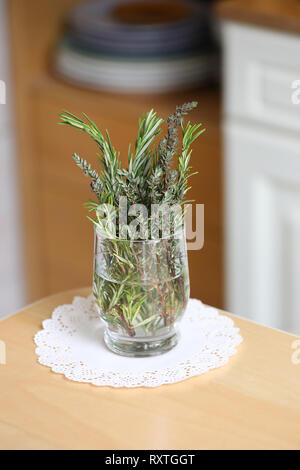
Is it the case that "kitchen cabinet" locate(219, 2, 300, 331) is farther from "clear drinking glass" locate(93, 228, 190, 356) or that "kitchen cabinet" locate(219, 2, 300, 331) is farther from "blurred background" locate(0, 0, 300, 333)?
"clear drinking glass" locate(93, 228, 190, 356)

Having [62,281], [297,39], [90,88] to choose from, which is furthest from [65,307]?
[62,281]

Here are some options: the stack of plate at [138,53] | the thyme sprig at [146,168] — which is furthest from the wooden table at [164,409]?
the stack of plate at [138,53]

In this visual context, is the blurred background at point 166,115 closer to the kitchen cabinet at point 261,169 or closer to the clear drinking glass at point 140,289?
the kitchen cabinet at point 261,169

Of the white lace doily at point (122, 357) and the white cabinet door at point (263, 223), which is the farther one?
the white cabinet door at point (263, 223)

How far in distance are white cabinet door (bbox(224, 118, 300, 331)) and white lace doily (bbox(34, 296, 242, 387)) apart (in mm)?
795

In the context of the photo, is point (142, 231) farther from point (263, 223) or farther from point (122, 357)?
point (263, 223)

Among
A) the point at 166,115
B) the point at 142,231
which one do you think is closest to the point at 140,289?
the point at 142,231

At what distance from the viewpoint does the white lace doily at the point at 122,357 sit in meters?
0.78

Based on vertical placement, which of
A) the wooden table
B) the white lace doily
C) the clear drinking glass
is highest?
the clear drinking glass

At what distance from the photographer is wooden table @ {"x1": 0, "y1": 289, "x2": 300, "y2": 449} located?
69cm

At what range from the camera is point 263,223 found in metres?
1.74

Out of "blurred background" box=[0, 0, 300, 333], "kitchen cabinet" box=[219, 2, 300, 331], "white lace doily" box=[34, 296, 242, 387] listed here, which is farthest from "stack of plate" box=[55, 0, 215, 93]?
"white lace doily" box=[34, 296, 242, 387]

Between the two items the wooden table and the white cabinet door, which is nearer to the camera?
the wooden table

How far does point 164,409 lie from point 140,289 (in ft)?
0.37
